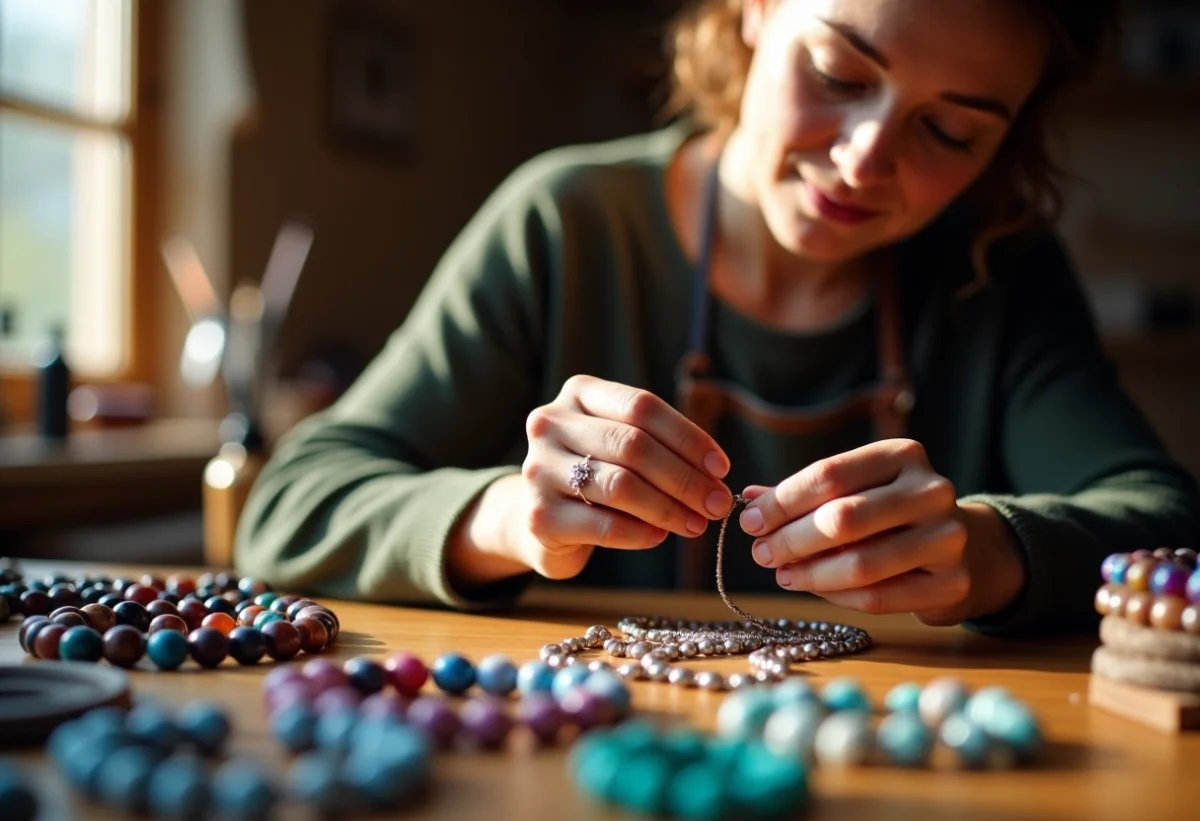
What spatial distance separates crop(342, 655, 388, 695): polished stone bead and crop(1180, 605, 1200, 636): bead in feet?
1.50

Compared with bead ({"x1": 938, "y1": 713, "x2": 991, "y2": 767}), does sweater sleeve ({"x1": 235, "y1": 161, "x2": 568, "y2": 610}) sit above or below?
above

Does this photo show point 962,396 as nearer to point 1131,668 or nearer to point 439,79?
point 1131,668

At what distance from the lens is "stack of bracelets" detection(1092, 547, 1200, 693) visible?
0.71 metres

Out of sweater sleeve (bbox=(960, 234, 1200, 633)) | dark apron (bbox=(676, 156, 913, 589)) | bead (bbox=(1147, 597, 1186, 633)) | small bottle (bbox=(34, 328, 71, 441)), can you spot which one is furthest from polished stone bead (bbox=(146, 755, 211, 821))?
small bottle (bbox=(34, 328, 71, 441))

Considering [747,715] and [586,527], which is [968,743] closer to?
[747,715]

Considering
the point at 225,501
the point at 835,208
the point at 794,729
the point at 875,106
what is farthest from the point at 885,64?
the point at 225,501

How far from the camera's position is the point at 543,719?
23.7 inches

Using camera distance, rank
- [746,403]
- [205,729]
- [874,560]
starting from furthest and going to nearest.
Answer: [746,403]
[874,560]
[205,729]

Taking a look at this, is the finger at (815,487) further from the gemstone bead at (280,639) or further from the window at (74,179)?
the window at (74,179)

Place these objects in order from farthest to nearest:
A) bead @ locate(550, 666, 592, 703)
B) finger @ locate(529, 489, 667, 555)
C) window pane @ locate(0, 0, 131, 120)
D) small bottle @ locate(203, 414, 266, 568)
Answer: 1. window pane @ locate(0, 0, 131, 120)
2. small bottle @ locate(203, 414, 266, 568)
3. finger @ locate(529, 489, 667, 555)
4. bead @ locate(550, 666, 592, 703)

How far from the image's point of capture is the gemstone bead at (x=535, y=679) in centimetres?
69

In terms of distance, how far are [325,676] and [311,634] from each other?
163mm

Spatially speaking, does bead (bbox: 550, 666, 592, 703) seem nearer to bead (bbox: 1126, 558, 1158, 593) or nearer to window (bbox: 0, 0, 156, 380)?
bead (bbox: 1126, 558, 1158, 593)

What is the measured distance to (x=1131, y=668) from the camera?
0.73 metres
